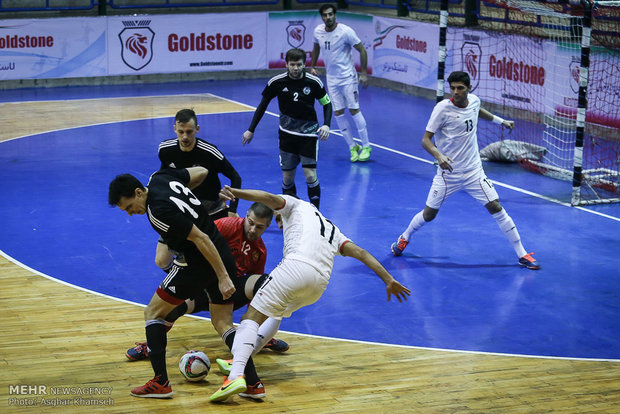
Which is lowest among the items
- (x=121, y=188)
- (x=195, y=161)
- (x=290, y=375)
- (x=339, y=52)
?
(x=290, y=375)

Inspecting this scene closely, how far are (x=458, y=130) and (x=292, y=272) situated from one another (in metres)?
4.43

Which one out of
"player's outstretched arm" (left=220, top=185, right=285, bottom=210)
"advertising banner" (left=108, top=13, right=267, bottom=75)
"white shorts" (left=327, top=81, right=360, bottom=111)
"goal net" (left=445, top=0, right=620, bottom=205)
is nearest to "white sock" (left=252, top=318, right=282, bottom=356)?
"player's outstretched arm" (left=220, top=185, right=285, bottom=210)

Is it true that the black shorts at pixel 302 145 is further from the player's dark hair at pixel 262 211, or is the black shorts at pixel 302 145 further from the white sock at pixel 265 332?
the white sock at pixel 265 332

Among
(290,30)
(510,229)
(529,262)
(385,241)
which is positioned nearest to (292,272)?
(510,229)

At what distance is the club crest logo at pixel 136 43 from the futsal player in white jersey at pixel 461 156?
14143mm

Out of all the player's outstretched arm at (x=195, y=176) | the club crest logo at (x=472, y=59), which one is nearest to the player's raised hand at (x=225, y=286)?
the player's outstretched arm at (x=195, y=176)

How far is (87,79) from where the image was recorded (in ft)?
77.1

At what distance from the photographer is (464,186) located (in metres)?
11.0

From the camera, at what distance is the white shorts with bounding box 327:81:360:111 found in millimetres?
16359

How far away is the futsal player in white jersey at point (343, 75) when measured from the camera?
53.3 ft

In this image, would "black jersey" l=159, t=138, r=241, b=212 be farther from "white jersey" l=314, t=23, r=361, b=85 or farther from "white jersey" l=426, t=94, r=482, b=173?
"white jersey" l=314, t=23, r=361, b=85

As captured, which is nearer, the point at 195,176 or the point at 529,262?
the point at 195,176

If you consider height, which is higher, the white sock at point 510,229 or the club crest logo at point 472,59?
the club crest logo at point 472,59

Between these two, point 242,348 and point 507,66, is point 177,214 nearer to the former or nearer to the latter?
point 242,348
